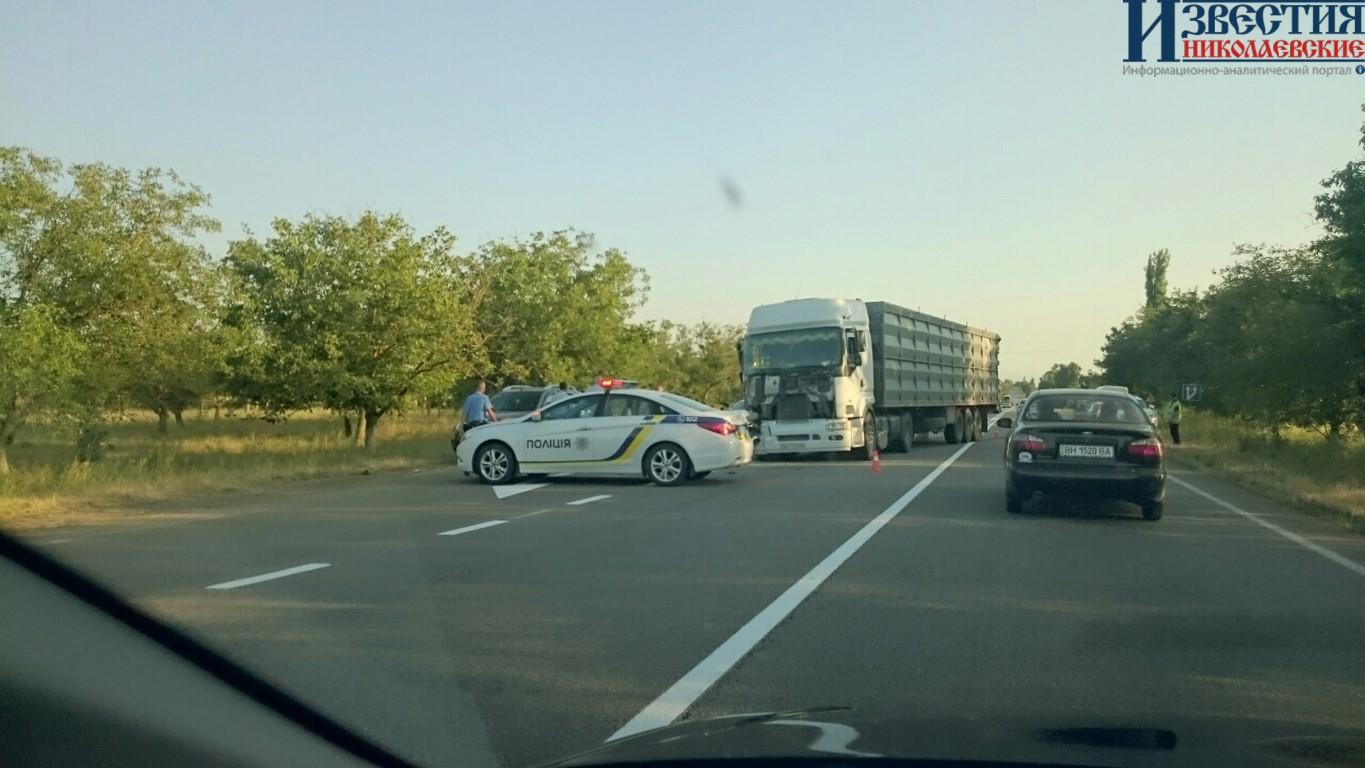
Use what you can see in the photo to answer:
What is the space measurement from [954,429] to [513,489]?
20.8 metres

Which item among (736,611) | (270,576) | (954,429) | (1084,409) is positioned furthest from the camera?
(954,429)

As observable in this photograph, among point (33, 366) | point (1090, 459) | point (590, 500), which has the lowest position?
point (590, 500)

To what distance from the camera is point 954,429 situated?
36375 mm

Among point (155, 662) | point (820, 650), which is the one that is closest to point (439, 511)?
point (820, 650)

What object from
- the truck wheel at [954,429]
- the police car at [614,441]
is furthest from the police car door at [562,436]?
the truck wheel at [954,429]

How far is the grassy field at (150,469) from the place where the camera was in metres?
14.9

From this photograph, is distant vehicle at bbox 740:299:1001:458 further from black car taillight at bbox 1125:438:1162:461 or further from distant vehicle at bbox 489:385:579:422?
black car taillight at bbox 1125:438:1162:461

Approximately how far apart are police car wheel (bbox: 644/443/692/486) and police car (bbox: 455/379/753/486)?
2 centimetres

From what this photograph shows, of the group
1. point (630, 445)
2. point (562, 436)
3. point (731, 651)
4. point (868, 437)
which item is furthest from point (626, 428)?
point (731, 651)

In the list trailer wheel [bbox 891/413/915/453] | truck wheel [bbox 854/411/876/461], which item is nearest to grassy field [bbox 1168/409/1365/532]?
trailer wheel [bbox 891/413/915/453]

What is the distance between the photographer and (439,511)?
15.0 meters

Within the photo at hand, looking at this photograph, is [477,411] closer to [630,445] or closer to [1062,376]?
[630,445]

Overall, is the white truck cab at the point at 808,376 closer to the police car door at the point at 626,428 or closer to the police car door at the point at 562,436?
the police car door at the point at 626,428

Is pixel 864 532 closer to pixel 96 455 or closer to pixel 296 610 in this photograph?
pixel 296 610
